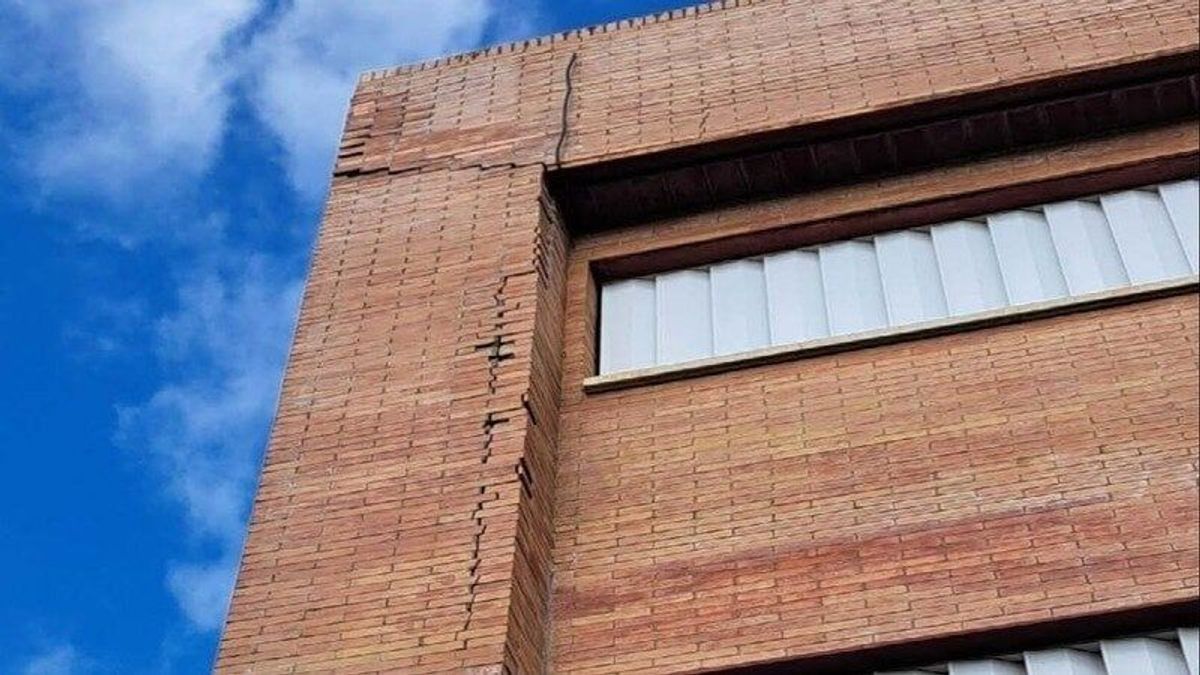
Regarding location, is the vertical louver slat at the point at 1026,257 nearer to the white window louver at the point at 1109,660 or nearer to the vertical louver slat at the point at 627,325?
the vertical louver slat at the point at 627,325

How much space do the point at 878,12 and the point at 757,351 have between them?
2.90 meters

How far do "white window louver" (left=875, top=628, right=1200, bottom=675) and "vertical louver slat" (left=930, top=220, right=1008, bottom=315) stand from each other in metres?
2.32

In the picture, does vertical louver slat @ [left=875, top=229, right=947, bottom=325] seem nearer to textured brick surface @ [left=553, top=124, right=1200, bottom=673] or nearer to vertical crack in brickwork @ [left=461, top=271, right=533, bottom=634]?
textured brick surface @ [left=553, top=124, right=1200, bottom=673]

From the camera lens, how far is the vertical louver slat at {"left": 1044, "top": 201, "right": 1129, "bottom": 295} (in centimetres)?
837

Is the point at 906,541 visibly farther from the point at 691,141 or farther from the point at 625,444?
the point at 691,141

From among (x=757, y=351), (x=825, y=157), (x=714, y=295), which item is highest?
(x=825, y=157)

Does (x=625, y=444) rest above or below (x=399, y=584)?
above

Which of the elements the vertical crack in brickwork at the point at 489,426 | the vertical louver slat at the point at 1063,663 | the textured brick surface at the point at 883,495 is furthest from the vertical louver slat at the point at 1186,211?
the vertical crack in brickwork at the point at 489,426

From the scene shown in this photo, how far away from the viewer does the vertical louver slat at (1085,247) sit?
27.5 ft

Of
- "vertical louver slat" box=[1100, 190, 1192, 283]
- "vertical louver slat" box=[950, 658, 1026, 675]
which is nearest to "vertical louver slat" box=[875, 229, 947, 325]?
"vertical louver slat" box=[1100, 190, 1192, 283]

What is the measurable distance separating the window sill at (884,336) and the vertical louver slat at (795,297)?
0.99ft

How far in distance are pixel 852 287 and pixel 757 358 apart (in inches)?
37.8

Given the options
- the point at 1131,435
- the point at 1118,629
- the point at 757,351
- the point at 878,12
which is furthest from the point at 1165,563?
the point at 878,12

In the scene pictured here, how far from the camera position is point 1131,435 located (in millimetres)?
7199
